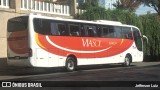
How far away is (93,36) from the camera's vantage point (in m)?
21.8

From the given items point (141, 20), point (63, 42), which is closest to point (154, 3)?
point (141, 20)

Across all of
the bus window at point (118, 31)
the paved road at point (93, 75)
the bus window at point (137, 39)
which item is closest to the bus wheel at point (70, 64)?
the paved road at point (93, 75)

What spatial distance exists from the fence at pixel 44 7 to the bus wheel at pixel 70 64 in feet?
18.0

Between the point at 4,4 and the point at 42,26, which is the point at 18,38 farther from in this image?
the point at 4,4

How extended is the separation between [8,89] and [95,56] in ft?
57.3

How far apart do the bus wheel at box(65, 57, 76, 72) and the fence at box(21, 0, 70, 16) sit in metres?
5.48

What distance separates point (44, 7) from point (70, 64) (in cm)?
665

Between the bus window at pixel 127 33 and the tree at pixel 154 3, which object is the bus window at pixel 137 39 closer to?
the bus window at pixel 127 33

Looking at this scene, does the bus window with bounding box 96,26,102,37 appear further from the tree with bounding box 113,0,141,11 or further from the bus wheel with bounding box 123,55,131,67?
the tree with bounding box 113,0,141,11

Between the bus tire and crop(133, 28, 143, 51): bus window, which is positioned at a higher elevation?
crop(133, 28, 143, 51): bus window

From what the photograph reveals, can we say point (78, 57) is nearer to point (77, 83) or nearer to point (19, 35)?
point (19, 35)

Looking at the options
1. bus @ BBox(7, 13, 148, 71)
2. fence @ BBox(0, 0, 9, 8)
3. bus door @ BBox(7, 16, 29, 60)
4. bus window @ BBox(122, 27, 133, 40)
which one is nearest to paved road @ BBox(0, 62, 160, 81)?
bus @ BBox(7, 13, 148, 71)

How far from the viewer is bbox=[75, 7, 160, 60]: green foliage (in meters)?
29.0

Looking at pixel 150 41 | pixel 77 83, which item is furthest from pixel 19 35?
pixel 150 41
